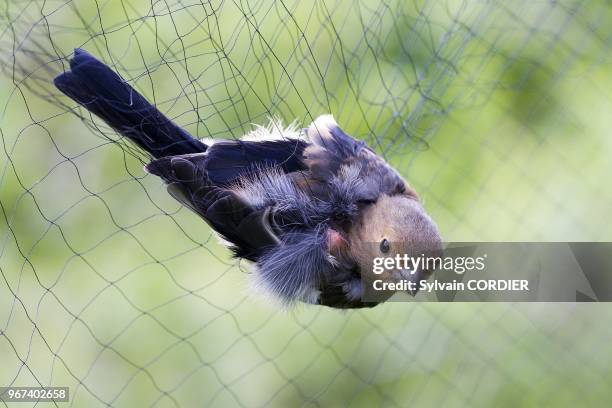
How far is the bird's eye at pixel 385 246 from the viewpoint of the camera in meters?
2.00

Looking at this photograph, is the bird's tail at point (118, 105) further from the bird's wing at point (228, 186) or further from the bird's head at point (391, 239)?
the bird's head at point (391, 239)

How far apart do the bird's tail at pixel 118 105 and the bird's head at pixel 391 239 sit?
0.52m

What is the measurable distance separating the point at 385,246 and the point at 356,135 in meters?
0.69

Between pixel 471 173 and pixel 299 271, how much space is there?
1.45 meters

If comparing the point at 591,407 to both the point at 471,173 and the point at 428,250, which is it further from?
the point at 428,250

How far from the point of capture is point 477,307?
10.6 ft

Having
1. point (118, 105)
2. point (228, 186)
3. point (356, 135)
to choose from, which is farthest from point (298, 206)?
point (356, 135)

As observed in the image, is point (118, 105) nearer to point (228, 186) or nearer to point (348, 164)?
point (228, 186)

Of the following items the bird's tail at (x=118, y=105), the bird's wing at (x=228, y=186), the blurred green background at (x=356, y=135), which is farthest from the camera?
the blurred green background at (x=356, y=135)

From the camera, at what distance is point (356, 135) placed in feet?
8.53

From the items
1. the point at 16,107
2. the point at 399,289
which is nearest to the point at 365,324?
the point at 399,289

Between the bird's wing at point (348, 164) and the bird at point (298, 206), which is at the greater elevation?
the bird's wing at point (348, 164)

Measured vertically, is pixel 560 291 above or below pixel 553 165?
below

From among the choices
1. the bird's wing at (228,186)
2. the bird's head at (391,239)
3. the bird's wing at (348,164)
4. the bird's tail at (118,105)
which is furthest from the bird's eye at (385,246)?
the bird's tail at (118,105)
